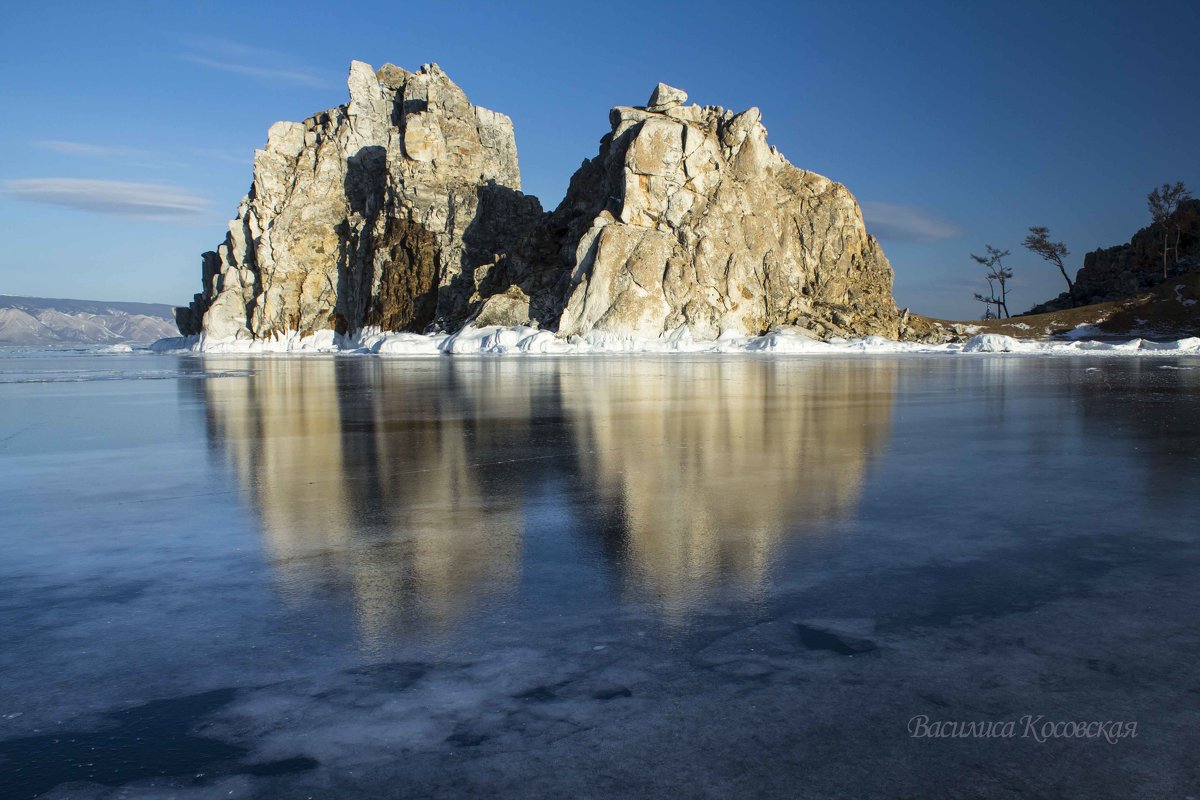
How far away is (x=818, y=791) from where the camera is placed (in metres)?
2.64

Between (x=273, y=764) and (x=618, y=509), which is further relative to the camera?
(x=618, y=509)

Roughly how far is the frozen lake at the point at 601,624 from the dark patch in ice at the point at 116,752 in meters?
0.01

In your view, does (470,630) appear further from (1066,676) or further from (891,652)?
(1066,676)

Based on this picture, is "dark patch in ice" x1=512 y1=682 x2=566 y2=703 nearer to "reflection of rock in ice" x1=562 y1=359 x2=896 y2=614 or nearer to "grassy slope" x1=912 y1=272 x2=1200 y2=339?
"reflection of rock in ice" x1=562 y1=359 x2=896 y2=614

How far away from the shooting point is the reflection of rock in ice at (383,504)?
4859 millimetres

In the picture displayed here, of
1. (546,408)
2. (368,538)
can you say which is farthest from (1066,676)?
(546,408)

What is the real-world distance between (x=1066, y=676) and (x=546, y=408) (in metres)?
13.1

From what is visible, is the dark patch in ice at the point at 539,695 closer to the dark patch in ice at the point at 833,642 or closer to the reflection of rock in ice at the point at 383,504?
the reflection of rock in ice at the point at 383,504

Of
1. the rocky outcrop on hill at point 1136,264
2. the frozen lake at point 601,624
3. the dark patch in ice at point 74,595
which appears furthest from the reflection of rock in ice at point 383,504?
the rocky outcrop on hill at point 1136,264

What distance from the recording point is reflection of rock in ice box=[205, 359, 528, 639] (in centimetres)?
486

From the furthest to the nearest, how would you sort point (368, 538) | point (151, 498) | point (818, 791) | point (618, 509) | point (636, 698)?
point (151, 498), point (618, 509), point (368, 538), point (636, 698), point (818, 791)

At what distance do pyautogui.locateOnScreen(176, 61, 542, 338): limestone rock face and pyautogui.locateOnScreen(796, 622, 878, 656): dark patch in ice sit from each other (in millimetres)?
71914

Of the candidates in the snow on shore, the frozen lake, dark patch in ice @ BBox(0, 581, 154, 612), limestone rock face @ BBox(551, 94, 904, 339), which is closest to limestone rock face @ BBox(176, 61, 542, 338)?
the snow on shore

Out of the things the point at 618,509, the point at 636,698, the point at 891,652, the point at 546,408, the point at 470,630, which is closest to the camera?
the point at 636,698
